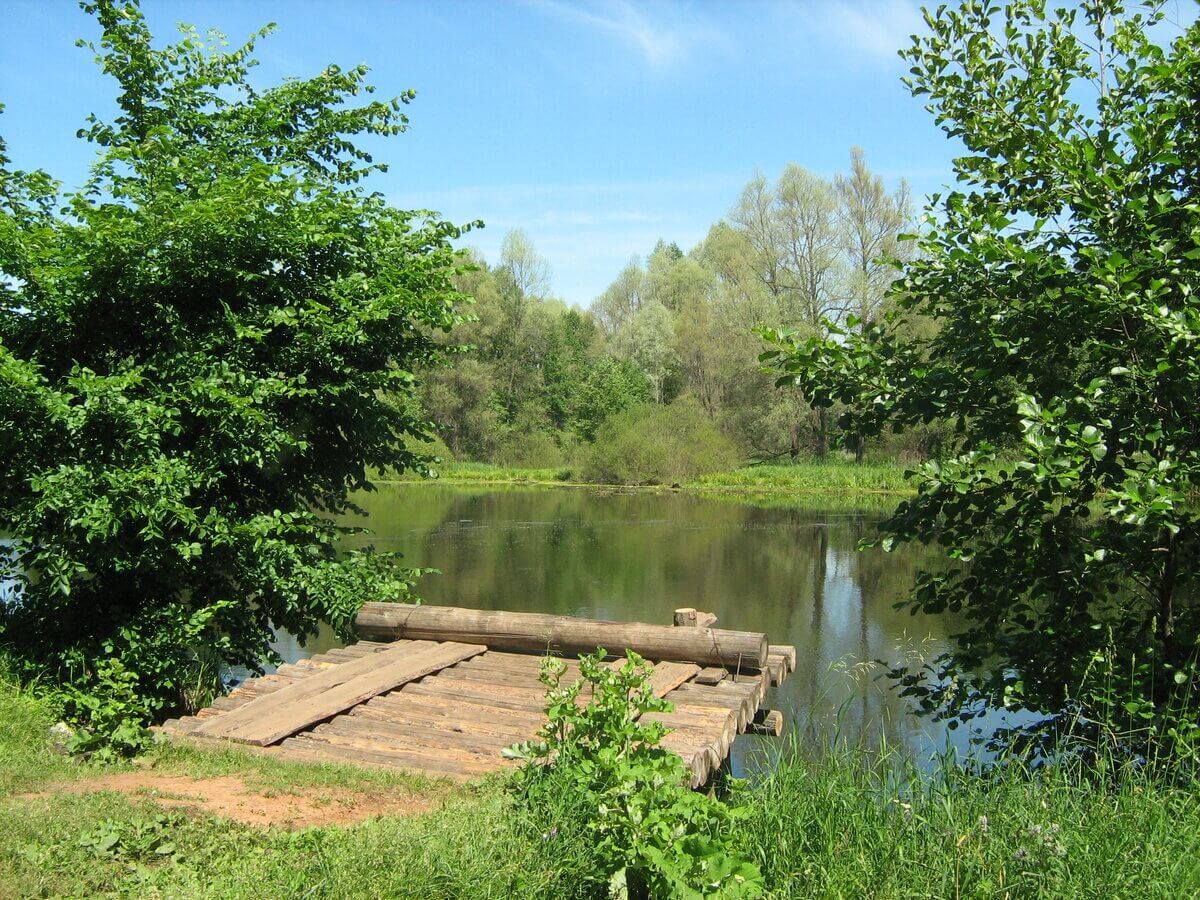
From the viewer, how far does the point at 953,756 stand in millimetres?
4270

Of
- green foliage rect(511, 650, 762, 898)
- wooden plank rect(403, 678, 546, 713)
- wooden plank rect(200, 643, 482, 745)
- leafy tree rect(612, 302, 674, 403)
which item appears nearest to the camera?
green foliage rect(511, 650, 762, 898)

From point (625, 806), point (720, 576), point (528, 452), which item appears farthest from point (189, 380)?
point (528, 452)

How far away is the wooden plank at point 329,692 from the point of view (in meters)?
5.05

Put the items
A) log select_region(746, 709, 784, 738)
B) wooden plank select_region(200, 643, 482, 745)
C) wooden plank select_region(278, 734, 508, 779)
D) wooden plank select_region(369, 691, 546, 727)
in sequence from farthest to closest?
1. log select_region(746, 709, 784, 738)
2. wooden plank select_region(369, 691, 546, 727)
3. wooden plank select_region(200, 643, 482, 745)
4. wooden plank select_region(278, 734, 508, 779)

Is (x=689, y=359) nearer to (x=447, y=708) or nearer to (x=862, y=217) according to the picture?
(x=862, y=217)

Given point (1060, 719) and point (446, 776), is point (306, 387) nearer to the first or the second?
point (446, 776)

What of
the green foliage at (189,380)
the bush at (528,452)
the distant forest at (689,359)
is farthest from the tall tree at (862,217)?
the green foliage at (189,380)

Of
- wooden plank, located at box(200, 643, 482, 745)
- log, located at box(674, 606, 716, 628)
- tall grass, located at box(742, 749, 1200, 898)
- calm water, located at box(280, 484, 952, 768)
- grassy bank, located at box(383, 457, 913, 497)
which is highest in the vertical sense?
log, located at box(674, 606, 716, 628)

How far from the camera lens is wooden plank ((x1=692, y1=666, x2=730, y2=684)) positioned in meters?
5.97

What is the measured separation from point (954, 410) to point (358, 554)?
16.0ft

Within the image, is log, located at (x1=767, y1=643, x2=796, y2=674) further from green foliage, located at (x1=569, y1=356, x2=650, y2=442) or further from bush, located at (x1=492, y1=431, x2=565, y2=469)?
bush, located at (x1=492, y1=431, x2=565, y2=469)

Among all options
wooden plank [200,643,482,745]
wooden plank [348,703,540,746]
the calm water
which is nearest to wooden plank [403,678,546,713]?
wooden plank [200,643,482,745]

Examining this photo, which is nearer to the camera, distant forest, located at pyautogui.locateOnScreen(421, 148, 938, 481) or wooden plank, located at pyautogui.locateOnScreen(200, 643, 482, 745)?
wooden plank, located at pyautogui.locateOnScreen(200, 643, 482, 745)

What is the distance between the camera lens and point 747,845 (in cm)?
356
